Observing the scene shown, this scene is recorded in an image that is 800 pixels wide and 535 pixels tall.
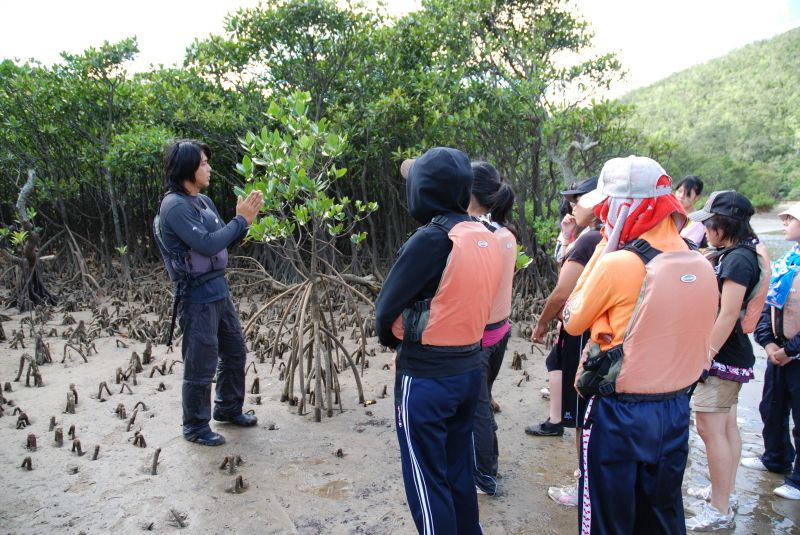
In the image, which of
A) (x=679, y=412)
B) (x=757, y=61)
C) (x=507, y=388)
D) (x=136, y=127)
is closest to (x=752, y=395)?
(x=507, y=388)

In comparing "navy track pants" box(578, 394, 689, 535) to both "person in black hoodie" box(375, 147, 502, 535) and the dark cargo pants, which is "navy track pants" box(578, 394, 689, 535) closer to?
"person in black hoodie" box(375, 147, 502, 535)

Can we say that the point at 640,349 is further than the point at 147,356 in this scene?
No

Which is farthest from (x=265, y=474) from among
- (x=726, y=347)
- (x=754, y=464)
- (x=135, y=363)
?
(x=754, y=464)

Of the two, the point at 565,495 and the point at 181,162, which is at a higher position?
the point at 181,162

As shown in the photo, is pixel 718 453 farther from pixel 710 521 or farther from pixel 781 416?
A: pixel 781 416

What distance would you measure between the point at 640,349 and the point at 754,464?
2.28 meters

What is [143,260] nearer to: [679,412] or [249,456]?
[249,456]

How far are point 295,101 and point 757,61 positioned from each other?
2081 inches

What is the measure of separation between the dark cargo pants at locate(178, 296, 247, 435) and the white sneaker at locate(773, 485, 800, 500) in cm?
307

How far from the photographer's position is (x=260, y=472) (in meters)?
3.17

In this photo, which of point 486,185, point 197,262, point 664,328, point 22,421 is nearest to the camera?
point 664,328

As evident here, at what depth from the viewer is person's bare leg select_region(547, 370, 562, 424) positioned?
3486 mm

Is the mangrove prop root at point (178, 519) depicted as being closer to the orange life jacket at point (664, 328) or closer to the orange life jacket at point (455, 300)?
the orange life jacket at point (455, 300)

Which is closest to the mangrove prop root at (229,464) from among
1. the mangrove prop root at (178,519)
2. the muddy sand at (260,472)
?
the muddy sand at (260,472)
